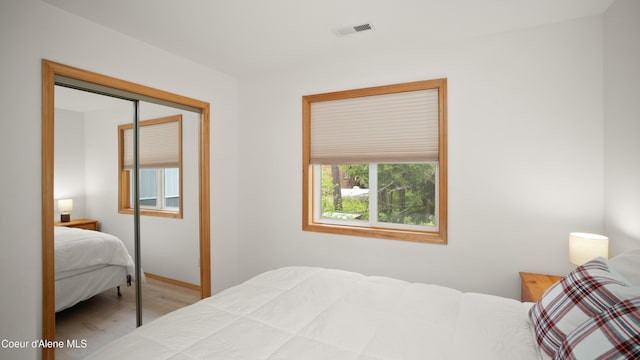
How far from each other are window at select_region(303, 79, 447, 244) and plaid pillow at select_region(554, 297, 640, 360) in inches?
64.3

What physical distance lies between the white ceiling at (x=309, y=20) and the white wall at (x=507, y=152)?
0.17 meters

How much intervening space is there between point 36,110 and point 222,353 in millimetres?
2050

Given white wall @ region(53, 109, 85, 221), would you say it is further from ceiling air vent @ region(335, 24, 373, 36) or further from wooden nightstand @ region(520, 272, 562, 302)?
wooden nightstand @ region(520, 272, 562, 302)

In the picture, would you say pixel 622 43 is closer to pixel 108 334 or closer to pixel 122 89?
pixel 122 89

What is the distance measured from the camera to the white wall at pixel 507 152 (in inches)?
88.7

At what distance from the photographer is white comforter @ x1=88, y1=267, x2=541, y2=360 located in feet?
4.01

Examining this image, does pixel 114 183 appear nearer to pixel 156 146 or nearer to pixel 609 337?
pixel 156 146

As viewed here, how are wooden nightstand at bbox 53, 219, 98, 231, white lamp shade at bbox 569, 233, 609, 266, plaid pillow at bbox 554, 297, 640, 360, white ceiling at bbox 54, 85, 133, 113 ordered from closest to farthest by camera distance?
1. plaid pillow at bbox 554, 297, 640, 360
2. white lamp shade at bbox 569, 233, 609, 266
3. white ceiling at bbox 54, 85, 133, 113
4. wooden nightstand at bbox 53, 219, 98, 231

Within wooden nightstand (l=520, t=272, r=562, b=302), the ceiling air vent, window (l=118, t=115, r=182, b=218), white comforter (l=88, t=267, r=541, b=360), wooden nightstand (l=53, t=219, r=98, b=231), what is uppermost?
the ceiling air vent

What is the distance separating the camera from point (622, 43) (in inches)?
76.2

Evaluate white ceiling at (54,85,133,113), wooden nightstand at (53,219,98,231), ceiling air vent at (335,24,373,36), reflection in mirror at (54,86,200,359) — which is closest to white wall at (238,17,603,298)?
ceiling air vent at (335,24,373,36)

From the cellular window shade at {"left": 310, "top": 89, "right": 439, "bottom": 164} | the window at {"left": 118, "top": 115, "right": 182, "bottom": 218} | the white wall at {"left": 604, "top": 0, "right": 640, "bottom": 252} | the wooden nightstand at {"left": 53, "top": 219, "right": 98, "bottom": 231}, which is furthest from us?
the cellular window shade at {"left": 310, "top": 89, "right": 439, "bottom": 164}

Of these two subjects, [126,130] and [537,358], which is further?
[126,130]

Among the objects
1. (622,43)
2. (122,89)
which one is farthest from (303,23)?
(622,43)
